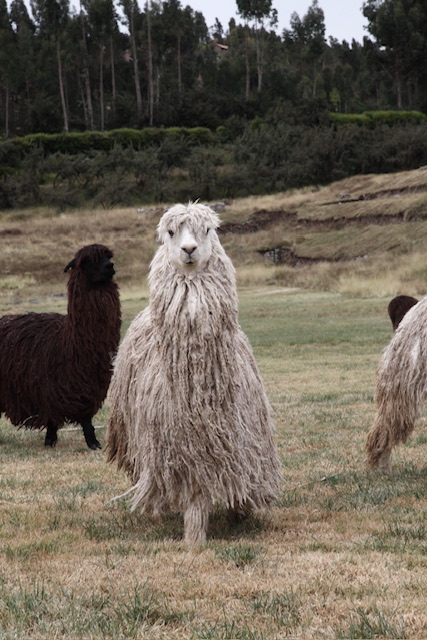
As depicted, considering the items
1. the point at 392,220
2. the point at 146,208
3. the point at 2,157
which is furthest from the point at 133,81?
the point at 392,220

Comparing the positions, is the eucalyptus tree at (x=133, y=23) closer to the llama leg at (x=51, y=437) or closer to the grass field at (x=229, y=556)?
the llama leg at (x=51, y=437)

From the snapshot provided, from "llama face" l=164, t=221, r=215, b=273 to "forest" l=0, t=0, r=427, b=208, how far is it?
60.4 m

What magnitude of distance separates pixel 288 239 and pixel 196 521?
46355 mm

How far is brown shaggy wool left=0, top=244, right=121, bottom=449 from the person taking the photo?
351 inches

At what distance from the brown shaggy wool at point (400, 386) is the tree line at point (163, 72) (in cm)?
7209

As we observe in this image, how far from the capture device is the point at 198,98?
281 ft

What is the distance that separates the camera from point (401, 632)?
3.48 m

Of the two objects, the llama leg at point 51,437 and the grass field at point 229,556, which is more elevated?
the grass field at point 229,556

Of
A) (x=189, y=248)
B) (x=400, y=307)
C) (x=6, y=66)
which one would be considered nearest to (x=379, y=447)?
(x=189, y=248)

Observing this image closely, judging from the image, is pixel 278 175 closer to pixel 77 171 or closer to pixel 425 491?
pixel 77 171

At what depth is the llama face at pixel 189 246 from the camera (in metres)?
5.22

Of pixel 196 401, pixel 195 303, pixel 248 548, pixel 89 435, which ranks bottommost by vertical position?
pixel 89 435

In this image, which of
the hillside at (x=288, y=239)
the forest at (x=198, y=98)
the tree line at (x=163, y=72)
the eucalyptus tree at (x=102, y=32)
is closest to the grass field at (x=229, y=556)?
the hillside at (x=288, y=239)

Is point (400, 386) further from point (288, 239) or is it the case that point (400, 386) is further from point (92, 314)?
point (288, 239)
